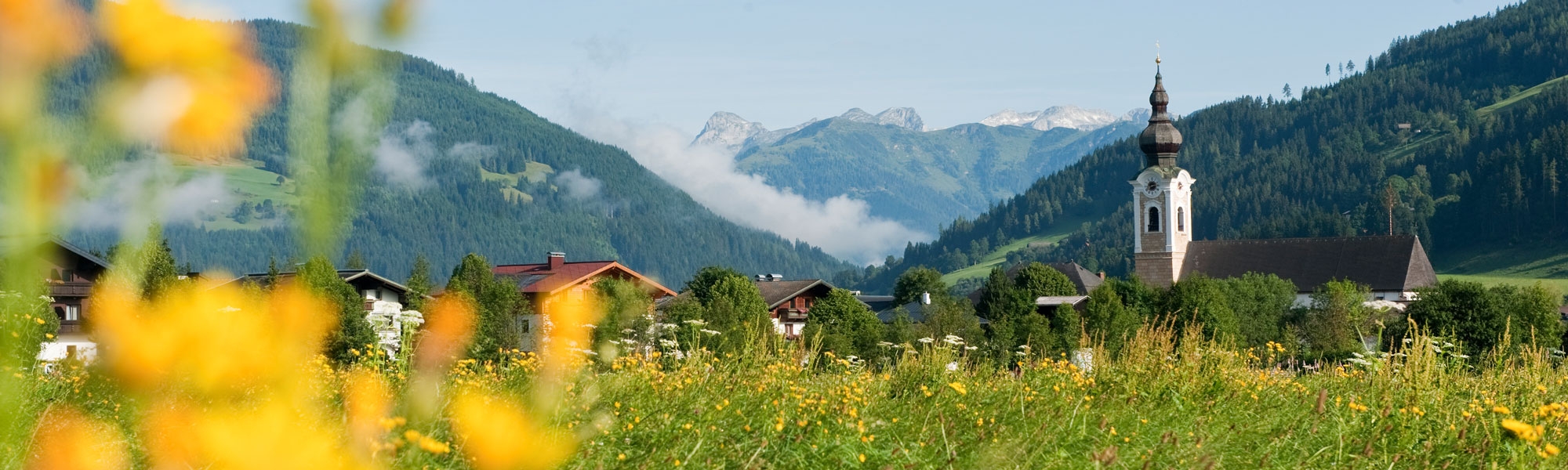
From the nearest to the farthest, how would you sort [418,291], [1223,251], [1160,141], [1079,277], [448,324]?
[448,324] → [418,291] → [1160,141] → [1223,251] → [1079,277]

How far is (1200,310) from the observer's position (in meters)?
55.7

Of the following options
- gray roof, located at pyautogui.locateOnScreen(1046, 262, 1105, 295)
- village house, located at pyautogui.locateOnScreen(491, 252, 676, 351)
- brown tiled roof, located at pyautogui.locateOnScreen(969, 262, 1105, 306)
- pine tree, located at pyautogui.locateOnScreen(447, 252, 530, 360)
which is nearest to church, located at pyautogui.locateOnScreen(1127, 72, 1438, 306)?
brown tiled roof, located at pyautogui.locateOnScreen(969, 262, 1105, 306)

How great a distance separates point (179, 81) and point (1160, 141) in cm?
9455

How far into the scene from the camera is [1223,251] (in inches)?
4040

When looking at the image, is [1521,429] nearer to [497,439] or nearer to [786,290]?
[497,439]

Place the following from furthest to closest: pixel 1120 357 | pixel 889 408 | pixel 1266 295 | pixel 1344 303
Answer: pixel 1266 295 < pixel 1344 303 < pixel 1120 357 < pixel 889 408

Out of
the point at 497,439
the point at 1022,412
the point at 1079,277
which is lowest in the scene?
the point at 1079,277

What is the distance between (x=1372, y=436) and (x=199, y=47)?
6.41 meters

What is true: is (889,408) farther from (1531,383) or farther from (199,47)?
(199,47)

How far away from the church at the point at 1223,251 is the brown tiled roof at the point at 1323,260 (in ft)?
0.19

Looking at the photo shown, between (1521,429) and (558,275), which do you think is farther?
(558,275)

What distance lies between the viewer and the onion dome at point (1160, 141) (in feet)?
297

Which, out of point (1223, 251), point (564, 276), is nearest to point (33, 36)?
point (564, 276)

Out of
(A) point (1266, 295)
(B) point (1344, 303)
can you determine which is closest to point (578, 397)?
(B) point (1344, 303)
